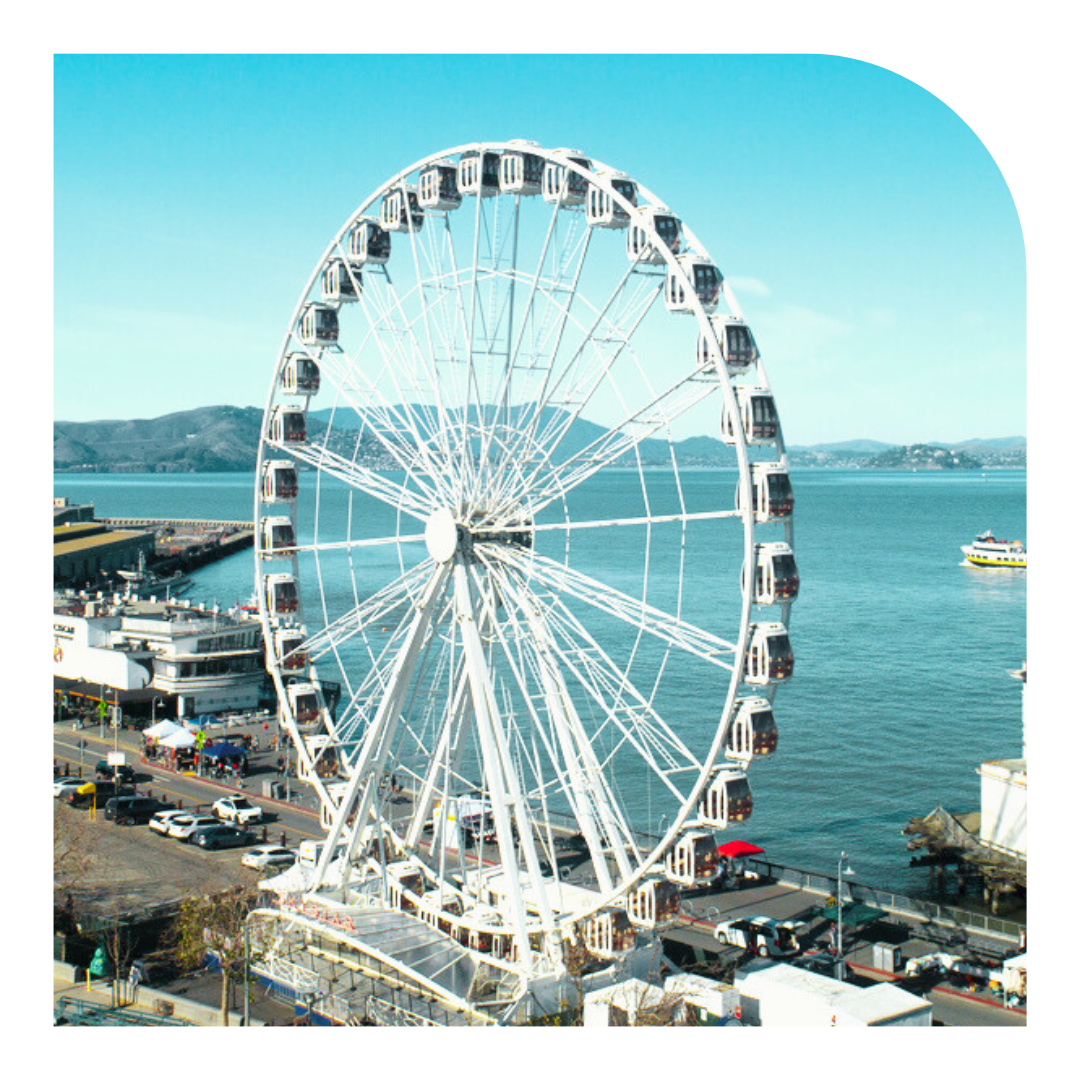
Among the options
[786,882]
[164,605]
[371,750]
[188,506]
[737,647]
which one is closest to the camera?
[737,647]

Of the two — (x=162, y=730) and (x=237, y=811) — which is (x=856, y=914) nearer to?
(x=237, y=811)

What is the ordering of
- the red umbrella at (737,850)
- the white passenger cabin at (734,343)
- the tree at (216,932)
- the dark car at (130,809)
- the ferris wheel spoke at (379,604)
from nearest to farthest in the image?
the white passenger cabin at (734,343) → the tree at (216,932) → the ferris wheel spoke at (379,604) → the red umbrella at (737,850) → the dark car at (130,809)

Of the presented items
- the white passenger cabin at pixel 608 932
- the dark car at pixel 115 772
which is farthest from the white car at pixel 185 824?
the white passenger cabin at pixel 608 932

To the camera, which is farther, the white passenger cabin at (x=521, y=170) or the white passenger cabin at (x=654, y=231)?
the white passenger cabin at (x=521, y=170)

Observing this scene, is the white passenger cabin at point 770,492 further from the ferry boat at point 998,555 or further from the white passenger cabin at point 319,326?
the ferry boat at point 998,555

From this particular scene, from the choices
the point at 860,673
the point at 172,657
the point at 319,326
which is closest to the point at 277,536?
the point at 319,326
